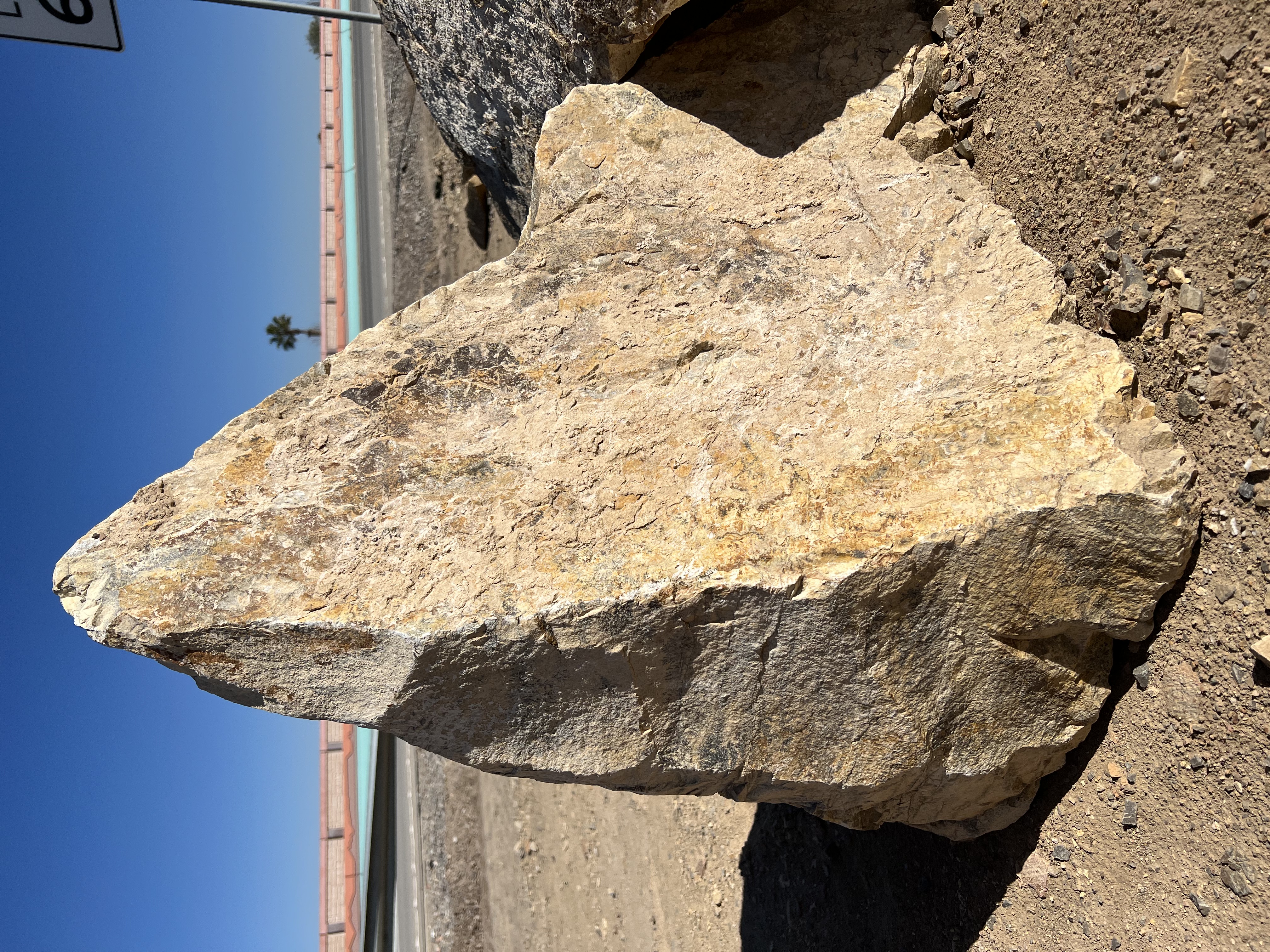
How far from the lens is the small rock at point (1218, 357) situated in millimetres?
1864

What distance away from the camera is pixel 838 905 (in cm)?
319

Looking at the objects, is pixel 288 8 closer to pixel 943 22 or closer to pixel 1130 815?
pixel 943 22

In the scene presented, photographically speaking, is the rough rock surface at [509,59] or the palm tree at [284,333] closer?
the rough rock surface at [509,59]

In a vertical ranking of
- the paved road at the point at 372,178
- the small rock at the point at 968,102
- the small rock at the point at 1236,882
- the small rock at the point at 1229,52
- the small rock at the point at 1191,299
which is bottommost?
the small rock at the point at 1236,882

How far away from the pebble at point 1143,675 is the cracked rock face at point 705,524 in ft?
0.23

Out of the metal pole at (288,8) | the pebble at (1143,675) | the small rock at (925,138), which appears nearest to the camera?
the pebble at (1143,675)

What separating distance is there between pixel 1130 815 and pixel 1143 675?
1.07 ft

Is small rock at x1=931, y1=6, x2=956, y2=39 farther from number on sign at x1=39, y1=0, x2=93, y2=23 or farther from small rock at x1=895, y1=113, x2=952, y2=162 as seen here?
number on sign at x1=39, y1=0, x2=93, y2=23

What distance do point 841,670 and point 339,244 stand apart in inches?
250

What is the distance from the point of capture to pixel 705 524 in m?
1.80

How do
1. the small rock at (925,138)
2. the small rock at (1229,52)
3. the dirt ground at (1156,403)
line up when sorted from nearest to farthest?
the small rock at (1229,52), the dirt ground at (1156,403), the small rock at (925,138)

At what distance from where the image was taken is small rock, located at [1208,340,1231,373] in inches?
73.4

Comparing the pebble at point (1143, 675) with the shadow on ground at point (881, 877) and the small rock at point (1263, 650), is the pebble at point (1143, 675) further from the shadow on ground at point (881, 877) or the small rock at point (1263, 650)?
the small rock at point (1263, 650)

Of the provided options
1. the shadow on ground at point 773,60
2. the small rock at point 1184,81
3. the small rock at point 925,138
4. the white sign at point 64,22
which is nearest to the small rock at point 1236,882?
the small rock at point 1184,81
